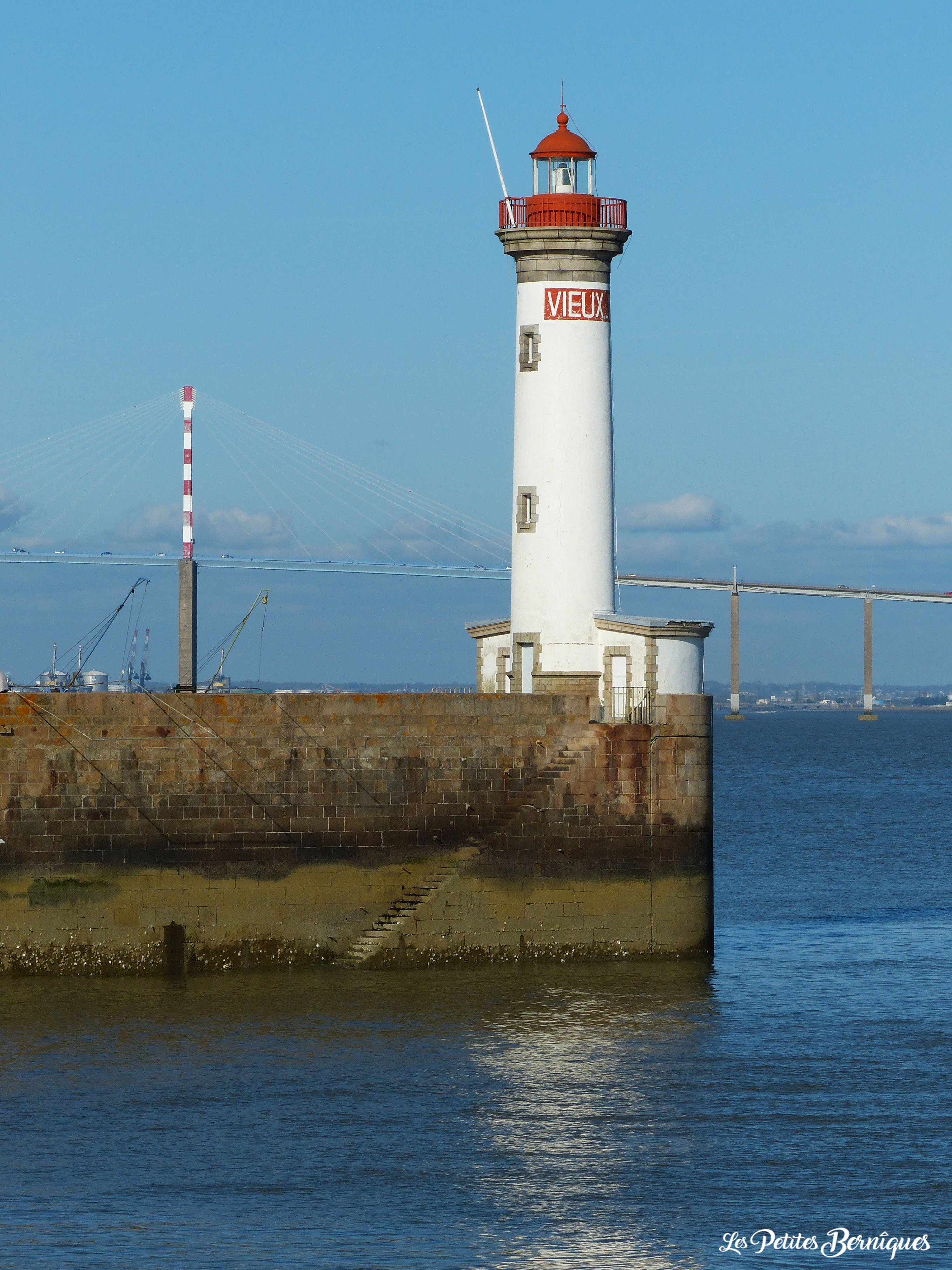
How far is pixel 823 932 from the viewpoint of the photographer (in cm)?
3347

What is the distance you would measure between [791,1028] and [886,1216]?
24.2 ft

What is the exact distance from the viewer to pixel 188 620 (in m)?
35.1

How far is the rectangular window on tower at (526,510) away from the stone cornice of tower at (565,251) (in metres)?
3.45

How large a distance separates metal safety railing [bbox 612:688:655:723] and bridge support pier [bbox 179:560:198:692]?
7.62 m

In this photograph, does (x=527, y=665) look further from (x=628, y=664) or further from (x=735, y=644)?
(x=735, y=644)

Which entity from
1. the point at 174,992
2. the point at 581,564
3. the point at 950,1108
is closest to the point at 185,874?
the point at 174,992

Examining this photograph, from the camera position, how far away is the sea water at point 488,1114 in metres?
16.9

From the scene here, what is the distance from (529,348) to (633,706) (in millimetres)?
6274

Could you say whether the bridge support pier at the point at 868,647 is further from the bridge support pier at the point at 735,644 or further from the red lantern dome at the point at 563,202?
the red lantern dome at the point at 563,202

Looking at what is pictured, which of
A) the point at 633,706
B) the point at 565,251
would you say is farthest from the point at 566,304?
the point at 633,706

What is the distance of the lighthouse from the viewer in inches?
1194

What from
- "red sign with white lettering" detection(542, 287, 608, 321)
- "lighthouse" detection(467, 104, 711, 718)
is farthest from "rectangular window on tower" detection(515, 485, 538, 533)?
"red sign with white lettering" detection(542, 287, 608, 321)

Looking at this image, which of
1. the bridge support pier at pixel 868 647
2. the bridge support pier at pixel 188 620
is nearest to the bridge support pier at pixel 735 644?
the bridge support pier at pixel 868 647

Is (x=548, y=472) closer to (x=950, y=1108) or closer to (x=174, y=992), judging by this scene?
(x=174, y=992)
